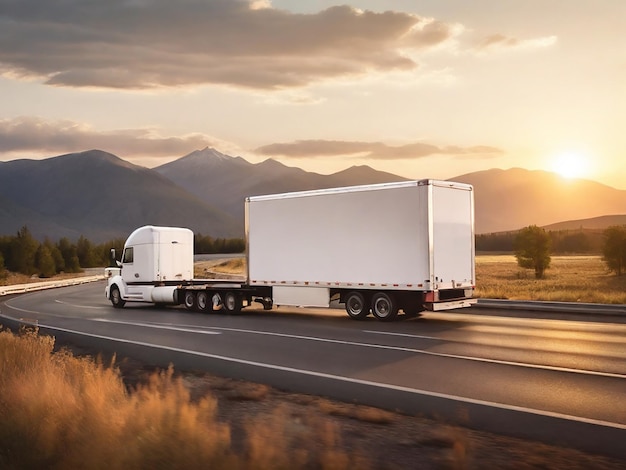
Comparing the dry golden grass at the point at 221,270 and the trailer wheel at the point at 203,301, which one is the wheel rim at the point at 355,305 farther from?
the dry golden grass at the point at 221,270

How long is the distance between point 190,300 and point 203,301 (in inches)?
31.5

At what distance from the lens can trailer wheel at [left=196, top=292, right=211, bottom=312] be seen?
2588cm

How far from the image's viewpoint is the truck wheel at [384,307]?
2052cm

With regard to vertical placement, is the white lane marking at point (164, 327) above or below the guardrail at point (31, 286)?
below

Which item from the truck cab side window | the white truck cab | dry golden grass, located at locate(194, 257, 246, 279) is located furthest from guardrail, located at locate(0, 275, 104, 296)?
the white truck cab

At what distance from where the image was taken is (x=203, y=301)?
26.0 m

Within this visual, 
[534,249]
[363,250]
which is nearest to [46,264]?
[534,249]

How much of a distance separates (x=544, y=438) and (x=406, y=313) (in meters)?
14.0

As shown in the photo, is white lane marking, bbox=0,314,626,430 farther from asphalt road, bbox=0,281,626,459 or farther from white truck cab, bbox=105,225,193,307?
white truck cab, bbox=105,225,193,307

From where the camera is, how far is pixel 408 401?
981 centimetres

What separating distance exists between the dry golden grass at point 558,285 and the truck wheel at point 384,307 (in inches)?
412

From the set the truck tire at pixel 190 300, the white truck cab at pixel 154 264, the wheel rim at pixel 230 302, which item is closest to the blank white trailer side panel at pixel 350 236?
the wheel rim at pixel 230 302

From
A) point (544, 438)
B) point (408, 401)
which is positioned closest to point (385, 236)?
point (408, 401)

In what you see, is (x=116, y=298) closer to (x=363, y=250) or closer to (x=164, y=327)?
(x=164, y=327)
